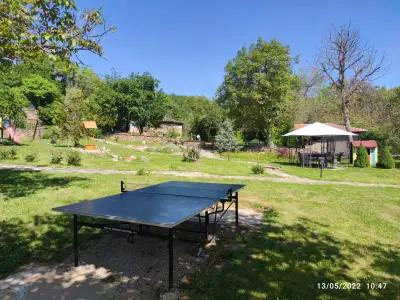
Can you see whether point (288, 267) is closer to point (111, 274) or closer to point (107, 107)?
point (111, 274)

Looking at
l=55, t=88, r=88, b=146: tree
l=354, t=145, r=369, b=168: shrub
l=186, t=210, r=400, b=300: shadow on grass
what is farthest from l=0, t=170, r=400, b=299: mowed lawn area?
l=55, t=88, r=88, b=146: tree

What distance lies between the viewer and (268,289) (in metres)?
4.23

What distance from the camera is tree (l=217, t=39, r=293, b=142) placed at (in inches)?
1298

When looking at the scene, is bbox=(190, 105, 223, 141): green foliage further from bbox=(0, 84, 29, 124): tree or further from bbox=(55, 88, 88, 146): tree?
bbox=(0, 84, 29, 124): tree

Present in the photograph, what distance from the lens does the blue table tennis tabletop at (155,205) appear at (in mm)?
4059

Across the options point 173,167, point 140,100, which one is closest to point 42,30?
point 173,167

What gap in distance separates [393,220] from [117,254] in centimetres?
630

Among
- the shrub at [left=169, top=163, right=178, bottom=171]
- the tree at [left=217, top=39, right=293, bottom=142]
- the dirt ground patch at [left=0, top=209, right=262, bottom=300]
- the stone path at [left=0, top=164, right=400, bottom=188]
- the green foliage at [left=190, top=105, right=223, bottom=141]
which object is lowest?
the dirt ground patch at [left=0, top=209, right=262, bottom=300]

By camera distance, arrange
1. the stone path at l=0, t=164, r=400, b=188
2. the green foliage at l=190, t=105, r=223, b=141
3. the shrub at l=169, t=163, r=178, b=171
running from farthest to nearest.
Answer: the green foliage at l=190, t=105, r=223, b=141
the shrub at l=169, t=163, r=178, b=171
the stone path at l=0, t=164, r=400, b=188

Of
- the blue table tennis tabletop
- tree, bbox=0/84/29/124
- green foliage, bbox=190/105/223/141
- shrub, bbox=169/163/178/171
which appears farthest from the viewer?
green foliage, bbox=190/105/223/141

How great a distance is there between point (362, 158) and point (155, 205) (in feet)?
64.8

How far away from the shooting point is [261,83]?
32.5 m

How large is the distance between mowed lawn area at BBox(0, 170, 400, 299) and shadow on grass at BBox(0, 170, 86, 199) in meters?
0.05

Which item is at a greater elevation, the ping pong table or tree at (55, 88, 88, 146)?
tree at (55, 88, 88, 146)
